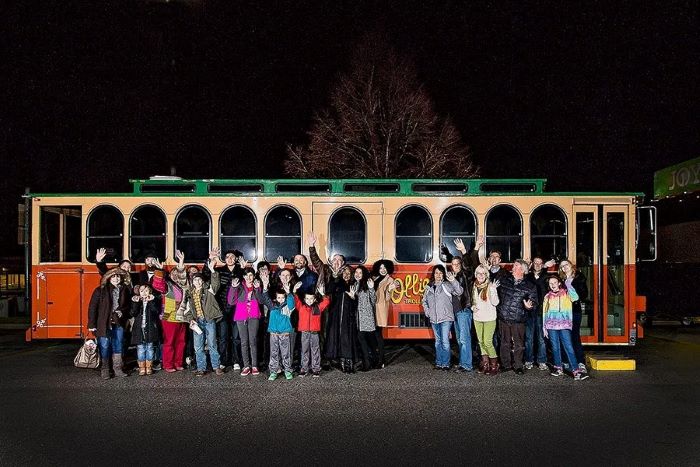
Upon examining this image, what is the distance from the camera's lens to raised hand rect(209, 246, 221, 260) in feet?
29.4

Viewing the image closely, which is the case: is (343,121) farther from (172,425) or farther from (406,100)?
(172,425)

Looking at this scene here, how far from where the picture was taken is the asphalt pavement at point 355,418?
5.32m

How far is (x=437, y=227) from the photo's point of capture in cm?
1003

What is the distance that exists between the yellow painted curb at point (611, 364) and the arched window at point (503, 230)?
2233 millimetres

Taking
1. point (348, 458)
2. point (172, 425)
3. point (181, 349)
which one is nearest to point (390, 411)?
point (348, 458)

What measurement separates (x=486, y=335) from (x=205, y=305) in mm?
4304

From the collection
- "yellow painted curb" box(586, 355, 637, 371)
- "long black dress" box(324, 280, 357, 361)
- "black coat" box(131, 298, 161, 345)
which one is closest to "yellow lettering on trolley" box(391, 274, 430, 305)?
"long black dress" box(324, 280, 357, 361)

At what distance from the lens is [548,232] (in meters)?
10.0

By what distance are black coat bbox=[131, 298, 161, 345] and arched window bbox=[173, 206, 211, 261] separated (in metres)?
1.53

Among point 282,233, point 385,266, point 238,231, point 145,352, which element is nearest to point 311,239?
point 282,233

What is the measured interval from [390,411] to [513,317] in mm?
2805

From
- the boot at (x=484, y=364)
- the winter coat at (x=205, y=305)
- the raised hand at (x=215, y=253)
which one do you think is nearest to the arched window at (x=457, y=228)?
the boot at (x=484, y=364)

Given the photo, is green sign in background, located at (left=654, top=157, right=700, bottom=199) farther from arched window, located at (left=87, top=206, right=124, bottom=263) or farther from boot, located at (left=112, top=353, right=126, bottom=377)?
boot, located at (left=112, top=353, right=126, bottom=377)

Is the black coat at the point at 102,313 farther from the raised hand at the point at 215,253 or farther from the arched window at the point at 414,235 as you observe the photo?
the arched window at the point at 414,235
